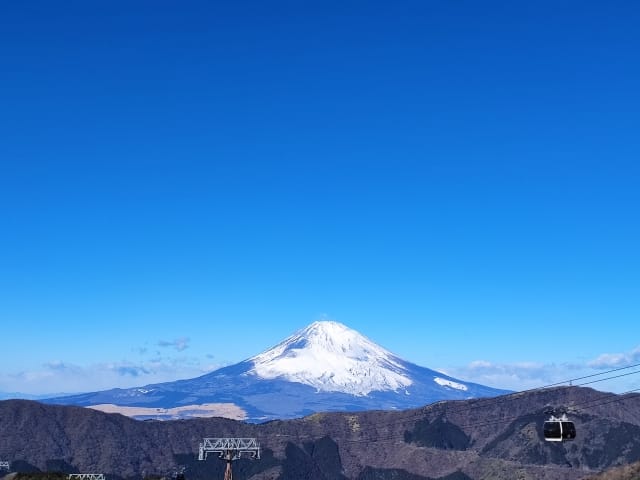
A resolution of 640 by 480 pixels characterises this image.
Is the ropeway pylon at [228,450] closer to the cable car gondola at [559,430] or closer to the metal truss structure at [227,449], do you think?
the metal truss structure at [227,449]

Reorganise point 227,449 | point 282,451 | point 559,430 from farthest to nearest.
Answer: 1. point 282,451
2. point 227,449
3. point 559,430

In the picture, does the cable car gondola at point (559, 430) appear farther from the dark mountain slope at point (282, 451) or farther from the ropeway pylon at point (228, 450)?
the dark mountain slope at point (282, 451)

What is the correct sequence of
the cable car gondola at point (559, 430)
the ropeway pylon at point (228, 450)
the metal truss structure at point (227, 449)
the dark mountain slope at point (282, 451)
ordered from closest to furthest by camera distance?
the cable car gondola at point (559, 430), the ropeway pylon at point (228, 450), the metal truss structure at point (227, 449), the dark mountain slope at point (282, 451)

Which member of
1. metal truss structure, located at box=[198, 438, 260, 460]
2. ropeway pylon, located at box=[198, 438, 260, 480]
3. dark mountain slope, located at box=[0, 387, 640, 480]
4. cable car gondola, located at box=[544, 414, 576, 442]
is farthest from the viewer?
dark mountain slope, located at box=[0, 387, 640, 480]

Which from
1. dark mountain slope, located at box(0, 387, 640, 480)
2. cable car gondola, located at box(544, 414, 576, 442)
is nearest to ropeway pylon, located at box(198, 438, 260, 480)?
cable car gondola, located at box(544, 414, 576, 442)

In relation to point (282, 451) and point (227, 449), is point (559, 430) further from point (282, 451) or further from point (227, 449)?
point (282, 451)

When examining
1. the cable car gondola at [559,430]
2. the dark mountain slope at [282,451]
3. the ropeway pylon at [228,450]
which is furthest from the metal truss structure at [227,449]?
the dark mountain slope at [282,451]

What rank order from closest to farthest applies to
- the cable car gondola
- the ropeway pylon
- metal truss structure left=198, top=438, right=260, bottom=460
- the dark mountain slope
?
the cable car gondola
the ropeway pylon
metal truss structure left=198, top=438, right=260, bottom=460
the dark mountain slope

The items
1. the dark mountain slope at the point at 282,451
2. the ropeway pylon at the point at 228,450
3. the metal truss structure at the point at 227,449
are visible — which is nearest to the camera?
the ropeway pylon at the point at 228,450

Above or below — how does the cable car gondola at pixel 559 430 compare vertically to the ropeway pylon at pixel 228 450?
above

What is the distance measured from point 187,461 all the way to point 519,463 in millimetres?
79399

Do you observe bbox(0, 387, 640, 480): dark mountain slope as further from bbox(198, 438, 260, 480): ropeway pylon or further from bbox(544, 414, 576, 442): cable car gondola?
bbox(544, 414, 576, 442): cable car gondola

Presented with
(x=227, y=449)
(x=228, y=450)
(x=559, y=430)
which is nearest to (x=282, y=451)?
(x=227, y=449)

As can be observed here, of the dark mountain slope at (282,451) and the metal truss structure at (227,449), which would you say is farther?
the dark mountain slope at (282,451)
